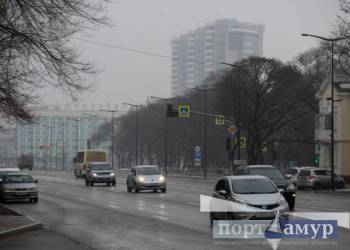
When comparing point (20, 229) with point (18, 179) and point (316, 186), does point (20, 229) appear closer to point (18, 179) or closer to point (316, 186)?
point (18, 179)

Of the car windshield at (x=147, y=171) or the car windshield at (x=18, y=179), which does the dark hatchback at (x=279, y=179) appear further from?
the car windshield at (x=147, y=171)

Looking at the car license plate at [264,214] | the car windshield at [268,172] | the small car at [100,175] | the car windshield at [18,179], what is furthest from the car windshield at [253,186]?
the small car at [100,175]

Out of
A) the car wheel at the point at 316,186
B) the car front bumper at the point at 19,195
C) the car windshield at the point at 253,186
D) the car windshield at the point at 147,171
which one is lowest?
the car wheel at the point at 316,186

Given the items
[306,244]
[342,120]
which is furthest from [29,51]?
[342,120]

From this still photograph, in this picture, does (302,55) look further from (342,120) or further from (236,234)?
(236,234)

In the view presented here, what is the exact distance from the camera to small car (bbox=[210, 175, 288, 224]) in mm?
18844

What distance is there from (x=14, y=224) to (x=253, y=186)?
6.89m

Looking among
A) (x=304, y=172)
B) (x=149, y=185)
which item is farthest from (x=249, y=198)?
(x=304, y=172)

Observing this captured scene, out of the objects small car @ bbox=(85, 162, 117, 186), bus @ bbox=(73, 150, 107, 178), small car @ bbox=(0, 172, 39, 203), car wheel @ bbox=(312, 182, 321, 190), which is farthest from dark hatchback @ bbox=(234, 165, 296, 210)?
bus @ bbox=(73, 150, 107, 178)

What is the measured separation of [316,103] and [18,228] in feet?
215

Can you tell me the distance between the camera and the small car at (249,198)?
18844 mm

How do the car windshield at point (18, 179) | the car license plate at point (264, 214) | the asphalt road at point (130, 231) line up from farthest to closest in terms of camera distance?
the car windshield at point (18, 179) → the car license plate at point (264, 214) → the asphalt road at point (130, 231)

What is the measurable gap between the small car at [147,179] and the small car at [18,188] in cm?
948

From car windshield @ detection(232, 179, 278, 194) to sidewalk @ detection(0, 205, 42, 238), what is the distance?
5813 millimetres
